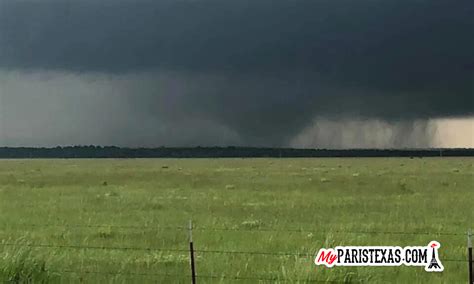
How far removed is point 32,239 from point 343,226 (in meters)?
12.1

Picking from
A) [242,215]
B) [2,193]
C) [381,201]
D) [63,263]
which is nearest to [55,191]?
[2,193]

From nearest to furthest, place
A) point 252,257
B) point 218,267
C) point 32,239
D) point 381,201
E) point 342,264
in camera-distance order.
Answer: point 342,264 < point 218,267 < point 252,257 < point 32,239 < point 381,201

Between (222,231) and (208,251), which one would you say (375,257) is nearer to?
(208,251)

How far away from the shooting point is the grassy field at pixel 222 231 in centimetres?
1380

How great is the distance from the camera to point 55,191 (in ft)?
144

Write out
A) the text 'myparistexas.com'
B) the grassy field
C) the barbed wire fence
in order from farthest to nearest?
1. the grassy field
2. the barbed wire fence
3. the text 'myparistexas.com'

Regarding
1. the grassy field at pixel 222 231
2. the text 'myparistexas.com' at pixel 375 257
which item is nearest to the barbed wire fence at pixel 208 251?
the grassy field at pixel 222 231

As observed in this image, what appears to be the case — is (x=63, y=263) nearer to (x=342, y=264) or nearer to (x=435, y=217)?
(x=342, y=264)

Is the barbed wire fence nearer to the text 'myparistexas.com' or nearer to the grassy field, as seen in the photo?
the grassy field

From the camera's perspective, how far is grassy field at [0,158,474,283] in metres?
13.8

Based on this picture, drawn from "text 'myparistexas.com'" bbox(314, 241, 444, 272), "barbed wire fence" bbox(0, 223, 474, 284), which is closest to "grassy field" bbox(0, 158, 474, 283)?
"barbed wire fence" bbox(0, 223, 474, 284)

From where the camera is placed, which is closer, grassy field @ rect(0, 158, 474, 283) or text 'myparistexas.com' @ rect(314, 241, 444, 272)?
text 'myparistexas.com' @ rect(314, 241, 444, 272)

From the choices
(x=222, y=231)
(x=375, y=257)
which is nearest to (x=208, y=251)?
(x=375, y=257)

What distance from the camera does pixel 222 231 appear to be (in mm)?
21891
